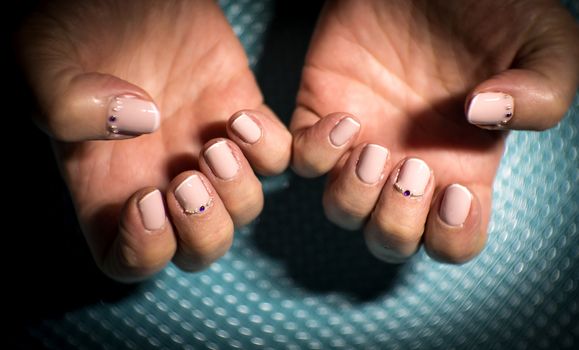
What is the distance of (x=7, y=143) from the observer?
0.58 m

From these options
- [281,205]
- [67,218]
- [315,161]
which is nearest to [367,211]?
[315,161]

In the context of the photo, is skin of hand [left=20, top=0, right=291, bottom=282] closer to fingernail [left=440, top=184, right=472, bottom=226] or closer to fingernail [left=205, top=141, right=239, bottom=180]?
fingernail [left=205, top=141, right=239, bottom=180]

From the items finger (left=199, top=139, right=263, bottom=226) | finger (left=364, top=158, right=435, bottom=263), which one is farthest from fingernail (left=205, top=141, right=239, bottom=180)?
finger (left=364, top=158, right=435, bottom=263)

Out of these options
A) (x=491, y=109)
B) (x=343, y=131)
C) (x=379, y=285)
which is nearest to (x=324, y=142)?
(x=343, y=131)

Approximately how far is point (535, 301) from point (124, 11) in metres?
0.48

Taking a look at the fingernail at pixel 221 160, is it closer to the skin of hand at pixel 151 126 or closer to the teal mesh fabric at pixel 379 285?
the skin of hand at pixel 151 126

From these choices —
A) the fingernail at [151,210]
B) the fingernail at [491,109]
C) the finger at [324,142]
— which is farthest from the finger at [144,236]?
the fingernail at [491,109]

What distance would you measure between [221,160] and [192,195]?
0.03 metres

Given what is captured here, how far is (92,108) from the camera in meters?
0.36

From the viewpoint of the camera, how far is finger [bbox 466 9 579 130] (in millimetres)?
376

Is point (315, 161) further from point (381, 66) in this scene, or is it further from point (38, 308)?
point (38, 308)

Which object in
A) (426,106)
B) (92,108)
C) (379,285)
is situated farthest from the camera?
(379,285)

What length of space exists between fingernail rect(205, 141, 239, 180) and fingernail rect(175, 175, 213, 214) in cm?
2

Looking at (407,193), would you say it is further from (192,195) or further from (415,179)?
(192,195)
